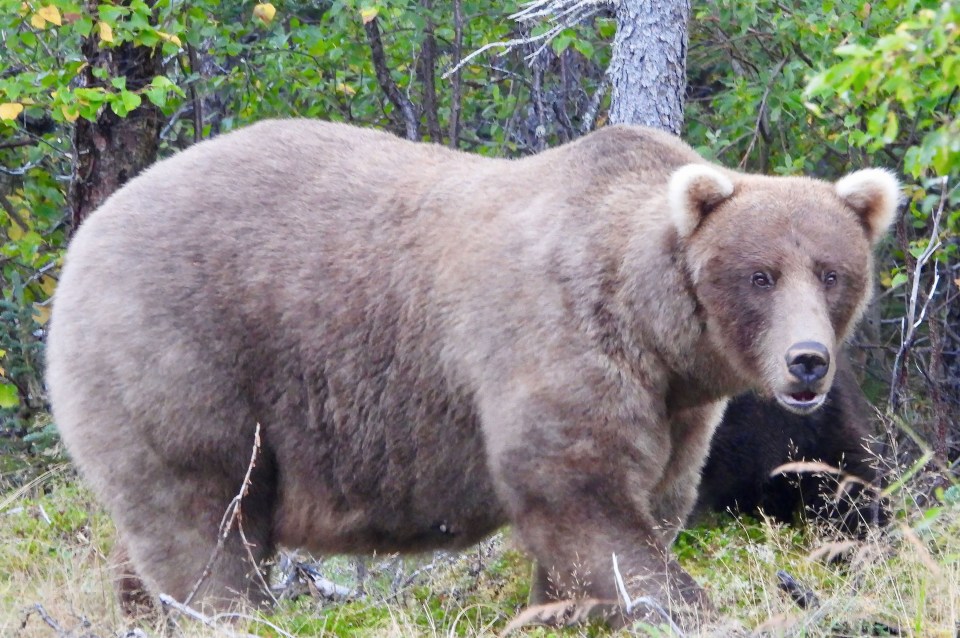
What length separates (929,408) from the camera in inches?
351

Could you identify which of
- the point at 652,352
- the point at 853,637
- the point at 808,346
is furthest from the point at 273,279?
the point at 853,637

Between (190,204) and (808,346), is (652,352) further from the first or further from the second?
(190,204)

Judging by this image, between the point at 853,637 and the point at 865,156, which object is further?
the point at 865,156

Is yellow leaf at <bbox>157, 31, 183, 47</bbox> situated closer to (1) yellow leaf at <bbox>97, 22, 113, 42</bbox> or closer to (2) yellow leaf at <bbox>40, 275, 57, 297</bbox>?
(1) yellow leaf at <bbox>97, 22, 113, 42</bbox>

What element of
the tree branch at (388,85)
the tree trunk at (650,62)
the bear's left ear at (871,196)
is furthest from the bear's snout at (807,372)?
the tree branch at (388,85)

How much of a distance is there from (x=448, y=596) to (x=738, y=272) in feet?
7.38

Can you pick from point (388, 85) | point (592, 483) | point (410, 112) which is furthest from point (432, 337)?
point (388, 85)

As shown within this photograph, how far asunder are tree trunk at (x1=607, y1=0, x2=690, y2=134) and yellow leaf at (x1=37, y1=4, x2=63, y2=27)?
2924mm

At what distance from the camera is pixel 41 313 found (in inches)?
360

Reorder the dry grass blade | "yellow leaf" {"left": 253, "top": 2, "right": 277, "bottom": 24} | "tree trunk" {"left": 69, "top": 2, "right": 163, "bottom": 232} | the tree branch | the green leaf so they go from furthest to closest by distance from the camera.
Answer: the tree branch → "yellow leaf" {"left": 253, "top": 2, "right": 277, "bottom": 24} → "tree trunk" {"left": 69, "top": 2, "right": 163, "bottom": 232} → the green leaf → the dry grass blade

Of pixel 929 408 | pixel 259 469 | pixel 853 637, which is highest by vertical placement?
pixel 853 637

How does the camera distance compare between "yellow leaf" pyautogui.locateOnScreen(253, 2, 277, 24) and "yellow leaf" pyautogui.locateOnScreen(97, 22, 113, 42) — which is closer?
"yellow leaf" pyautogui.locateOnScreen(97, 22, 113, 42)

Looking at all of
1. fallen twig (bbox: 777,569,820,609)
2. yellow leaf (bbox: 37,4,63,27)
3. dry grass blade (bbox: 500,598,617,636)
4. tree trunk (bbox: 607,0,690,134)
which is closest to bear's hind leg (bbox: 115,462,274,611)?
dry grass blade (bbox: 500,598,617,636)

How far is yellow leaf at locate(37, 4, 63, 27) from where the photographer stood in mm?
7004
